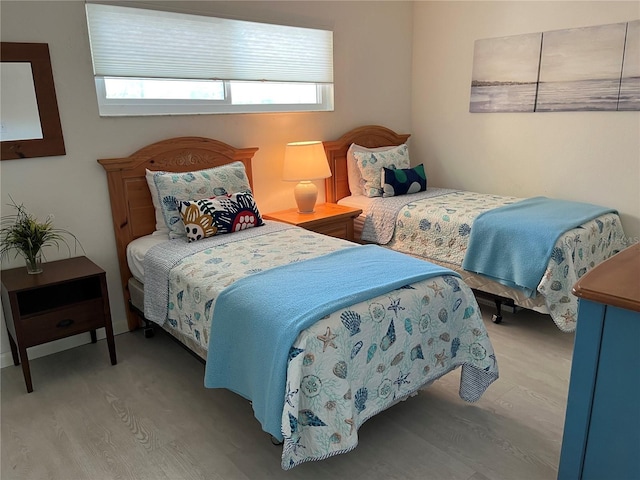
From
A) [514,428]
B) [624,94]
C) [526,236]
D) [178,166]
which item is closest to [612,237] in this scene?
[526,236]

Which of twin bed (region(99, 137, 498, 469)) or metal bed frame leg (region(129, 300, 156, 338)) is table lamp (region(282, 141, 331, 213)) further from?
metal bed frame leg (region(129, 300, 156, 338))

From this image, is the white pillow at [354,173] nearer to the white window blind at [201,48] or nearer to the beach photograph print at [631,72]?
the white window blind at [201,48]

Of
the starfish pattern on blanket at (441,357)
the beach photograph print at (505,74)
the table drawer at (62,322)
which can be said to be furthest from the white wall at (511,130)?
the table drawer at (62,322)

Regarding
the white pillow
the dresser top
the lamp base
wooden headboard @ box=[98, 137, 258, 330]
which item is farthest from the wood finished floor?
the white pillow

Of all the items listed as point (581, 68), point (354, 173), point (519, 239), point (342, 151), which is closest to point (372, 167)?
point (354, 173)

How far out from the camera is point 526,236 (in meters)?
2.81

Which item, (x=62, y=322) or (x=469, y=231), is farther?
(x=469, y=231)

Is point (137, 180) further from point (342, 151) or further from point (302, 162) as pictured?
point (342, 151)

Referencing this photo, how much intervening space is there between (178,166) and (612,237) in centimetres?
285

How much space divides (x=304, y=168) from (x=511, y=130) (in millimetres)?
1760

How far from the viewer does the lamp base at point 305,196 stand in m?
3.50

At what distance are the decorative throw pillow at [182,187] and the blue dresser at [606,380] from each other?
7.10ft

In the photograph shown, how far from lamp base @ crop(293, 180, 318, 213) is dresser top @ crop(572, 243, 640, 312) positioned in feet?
7.47

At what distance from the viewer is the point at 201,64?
124 inches
